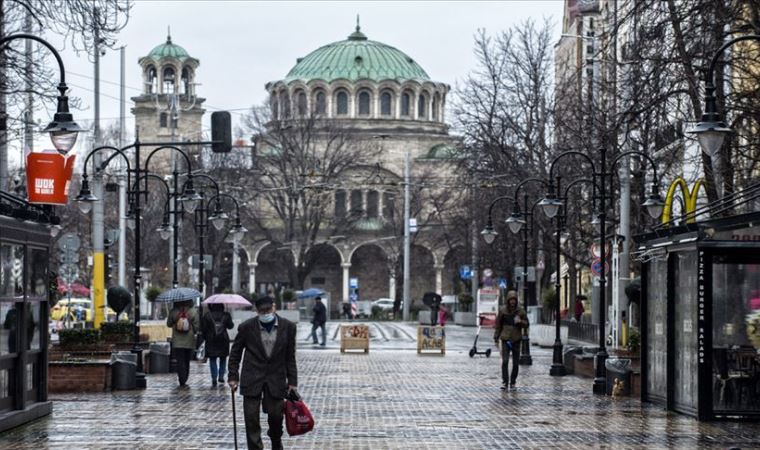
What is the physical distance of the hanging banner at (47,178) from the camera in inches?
901

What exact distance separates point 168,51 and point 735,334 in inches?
4031

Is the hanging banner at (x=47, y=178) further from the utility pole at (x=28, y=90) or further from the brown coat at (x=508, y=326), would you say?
the brown coat at (x=508, y=326)

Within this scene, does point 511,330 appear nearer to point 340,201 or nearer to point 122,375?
point 122,375

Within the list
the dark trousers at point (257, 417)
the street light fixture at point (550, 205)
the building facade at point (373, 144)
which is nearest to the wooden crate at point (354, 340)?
the street light fixture at point (550, 205)

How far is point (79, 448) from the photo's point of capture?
1741cm

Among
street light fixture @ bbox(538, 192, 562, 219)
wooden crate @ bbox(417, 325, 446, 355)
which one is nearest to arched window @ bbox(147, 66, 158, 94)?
wooden crate @ bbox(417, 325, 446, 355)

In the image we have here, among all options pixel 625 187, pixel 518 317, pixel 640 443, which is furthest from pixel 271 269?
pixel 640 443

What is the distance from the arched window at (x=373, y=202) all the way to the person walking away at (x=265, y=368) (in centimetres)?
9812

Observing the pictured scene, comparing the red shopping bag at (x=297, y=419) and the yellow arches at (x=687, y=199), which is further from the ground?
the yellow arches at (x=687, y=199)

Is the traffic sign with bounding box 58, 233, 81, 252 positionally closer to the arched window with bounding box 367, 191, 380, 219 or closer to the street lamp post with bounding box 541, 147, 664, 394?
the street lamp post with bounding box 541, 147, 664, 394

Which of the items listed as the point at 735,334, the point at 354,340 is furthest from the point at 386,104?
the point at 735,334

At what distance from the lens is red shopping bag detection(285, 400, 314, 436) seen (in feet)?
49.9

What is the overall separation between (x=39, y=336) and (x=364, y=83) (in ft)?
349

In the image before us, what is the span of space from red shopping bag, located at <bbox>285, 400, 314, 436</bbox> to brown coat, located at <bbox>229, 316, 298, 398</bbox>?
1.35 feet
